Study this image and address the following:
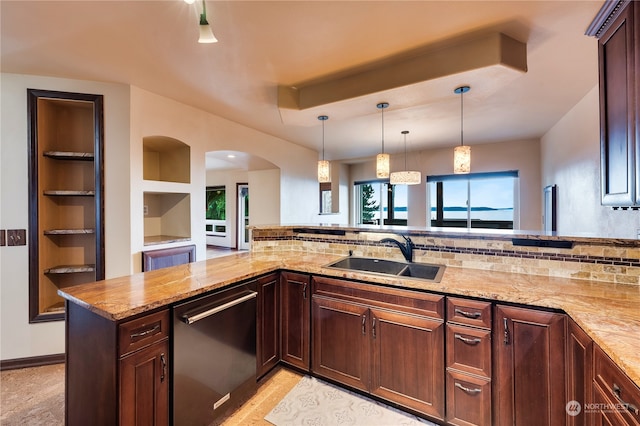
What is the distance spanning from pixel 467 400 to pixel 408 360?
14.2 inches

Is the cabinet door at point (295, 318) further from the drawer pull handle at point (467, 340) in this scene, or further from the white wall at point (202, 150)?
the white wall at point (202, 150)

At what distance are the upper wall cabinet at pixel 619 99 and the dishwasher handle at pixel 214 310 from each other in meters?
2.18

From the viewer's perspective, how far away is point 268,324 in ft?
6.86

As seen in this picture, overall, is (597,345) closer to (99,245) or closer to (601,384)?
(601,384)

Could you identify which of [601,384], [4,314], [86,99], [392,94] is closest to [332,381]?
[601,384]

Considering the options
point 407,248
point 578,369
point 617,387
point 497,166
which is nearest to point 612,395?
point 617,387

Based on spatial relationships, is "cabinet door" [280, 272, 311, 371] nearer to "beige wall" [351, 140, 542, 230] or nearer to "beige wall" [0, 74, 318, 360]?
"beige wall" [0, 74, 318, 360]

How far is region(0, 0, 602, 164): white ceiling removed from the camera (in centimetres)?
165

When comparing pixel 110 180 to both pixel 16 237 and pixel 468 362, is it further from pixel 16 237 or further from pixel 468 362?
pixel 468 362

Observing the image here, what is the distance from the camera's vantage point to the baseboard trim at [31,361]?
2.35 m

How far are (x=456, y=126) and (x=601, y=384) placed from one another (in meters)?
3.79

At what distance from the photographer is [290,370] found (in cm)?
226

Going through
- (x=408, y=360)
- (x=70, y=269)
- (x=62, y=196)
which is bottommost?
(x=408, y=360)

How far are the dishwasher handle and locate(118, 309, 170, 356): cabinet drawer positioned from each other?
95 mm
